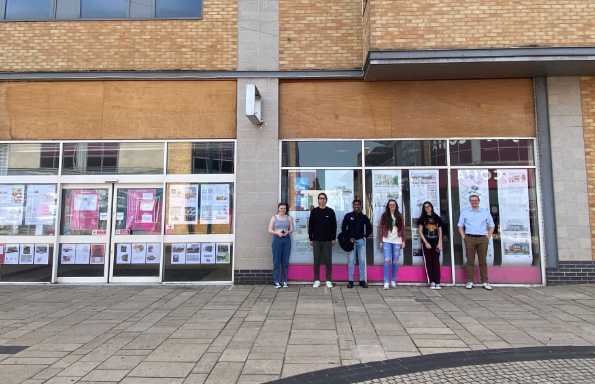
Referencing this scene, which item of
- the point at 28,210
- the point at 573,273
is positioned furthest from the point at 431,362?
the point at 28,210

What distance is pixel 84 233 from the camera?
28.1 ft

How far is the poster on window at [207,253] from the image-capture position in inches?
332

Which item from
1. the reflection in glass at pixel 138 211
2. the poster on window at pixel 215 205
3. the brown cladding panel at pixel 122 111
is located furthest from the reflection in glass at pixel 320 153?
the reflection in glass at pixel 138 211

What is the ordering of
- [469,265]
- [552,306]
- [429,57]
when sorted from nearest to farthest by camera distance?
[552,306], [429,57], [469,265]

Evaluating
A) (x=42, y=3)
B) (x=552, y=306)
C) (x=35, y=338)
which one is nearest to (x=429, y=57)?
(x=552, y=306)

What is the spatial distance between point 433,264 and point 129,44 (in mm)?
7669

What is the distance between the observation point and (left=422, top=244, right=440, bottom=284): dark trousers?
26.1 feet

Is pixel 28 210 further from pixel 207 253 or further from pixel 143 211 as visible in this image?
pixel 207 253

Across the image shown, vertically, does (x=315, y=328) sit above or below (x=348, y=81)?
below

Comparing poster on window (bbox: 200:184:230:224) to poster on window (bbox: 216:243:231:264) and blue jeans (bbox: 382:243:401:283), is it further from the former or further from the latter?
blue jeans (bbox: 382:243:401:283)

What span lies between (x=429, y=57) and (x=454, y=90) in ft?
4.29

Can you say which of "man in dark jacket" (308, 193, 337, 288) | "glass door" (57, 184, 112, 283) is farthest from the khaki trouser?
"glass door" (57, 184, 112, 283)

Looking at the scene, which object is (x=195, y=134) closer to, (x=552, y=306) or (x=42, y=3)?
(x=42, y=3)

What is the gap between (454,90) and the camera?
332 inches
